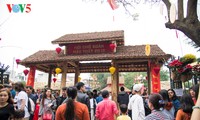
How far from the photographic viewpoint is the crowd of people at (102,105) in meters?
2.34

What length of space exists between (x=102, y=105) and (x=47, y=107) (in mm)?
1522

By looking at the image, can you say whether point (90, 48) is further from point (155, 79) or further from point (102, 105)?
point (102, 105)

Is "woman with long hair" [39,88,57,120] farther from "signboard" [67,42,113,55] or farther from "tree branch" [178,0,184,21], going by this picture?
"signboard" [67,42,113,55]

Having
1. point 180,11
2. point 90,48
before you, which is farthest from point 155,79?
point 180,11

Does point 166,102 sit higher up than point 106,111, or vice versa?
point 166,102

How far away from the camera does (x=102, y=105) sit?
4742 millimetres

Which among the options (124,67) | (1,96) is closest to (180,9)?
(1,96)

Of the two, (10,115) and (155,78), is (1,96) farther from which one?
(155,78)

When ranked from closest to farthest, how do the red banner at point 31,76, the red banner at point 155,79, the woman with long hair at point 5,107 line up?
the woman with long hair at point 5,107, the red banner at point 155,79, the red banner at point 31,76

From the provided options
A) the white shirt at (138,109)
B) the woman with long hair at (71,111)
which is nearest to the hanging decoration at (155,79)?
the white shirt at (138,109)

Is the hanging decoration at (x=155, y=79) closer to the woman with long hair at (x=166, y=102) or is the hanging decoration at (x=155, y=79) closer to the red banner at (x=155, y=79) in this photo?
the red banner at (x=155, y=79)

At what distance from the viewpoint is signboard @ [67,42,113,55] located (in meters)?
10.9

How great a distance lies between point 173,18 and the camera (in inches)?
175

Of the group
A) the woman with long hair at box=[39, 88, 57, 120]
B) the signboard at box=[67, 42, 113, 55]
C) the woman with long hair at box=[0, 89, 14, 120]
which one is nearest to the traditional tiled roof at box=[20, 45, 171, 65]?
the signboard at box=[67, 42, 113, 55]
